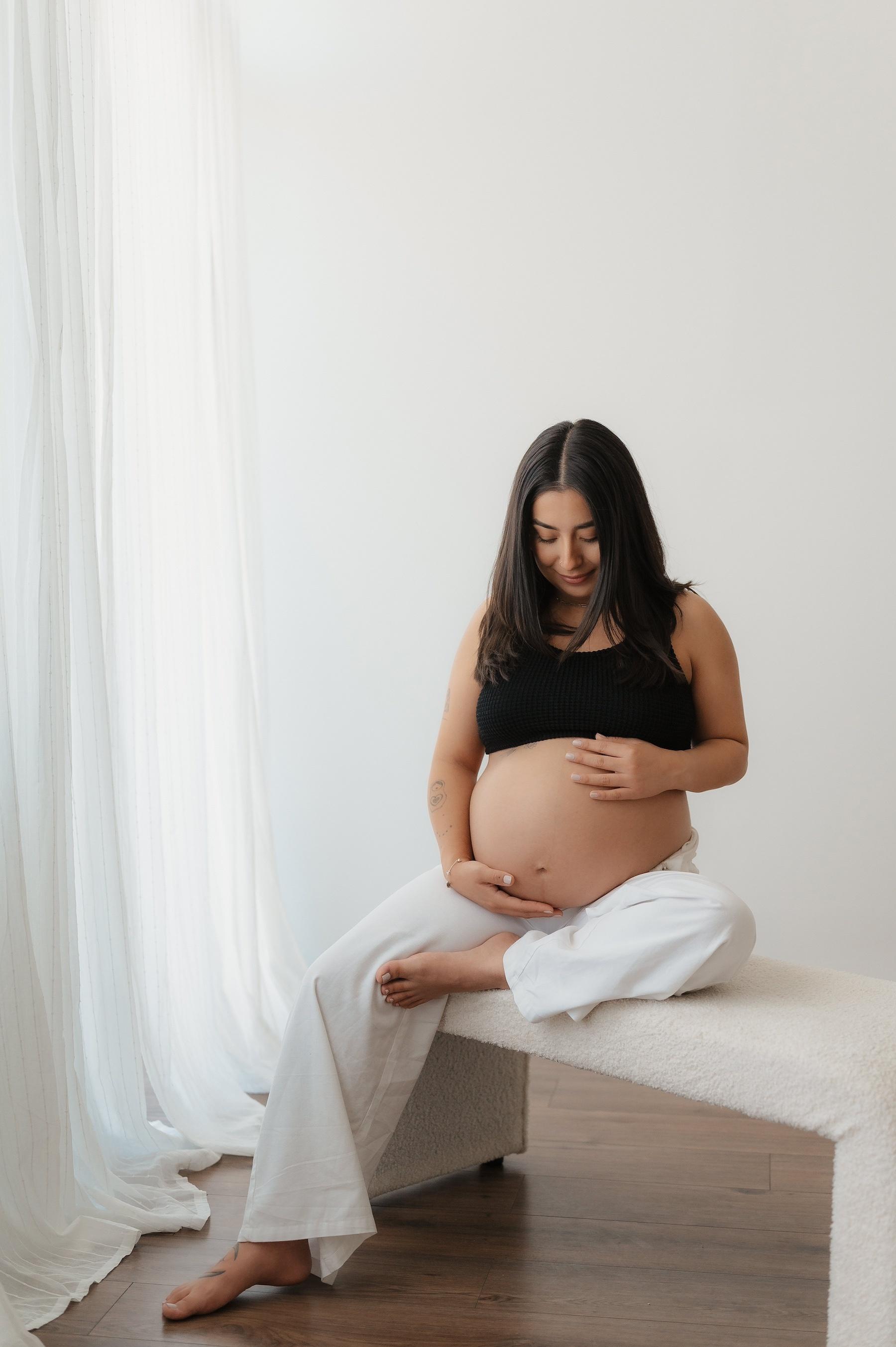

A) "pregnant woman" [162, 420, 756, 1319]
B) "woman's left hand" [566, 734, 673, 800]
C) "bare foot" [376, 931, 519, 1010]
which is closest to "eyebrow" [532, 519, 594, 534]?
"pregnant woman" [162, 420, 756, 1319]

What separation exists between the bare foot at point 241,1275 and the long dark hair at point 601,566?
0.86 m

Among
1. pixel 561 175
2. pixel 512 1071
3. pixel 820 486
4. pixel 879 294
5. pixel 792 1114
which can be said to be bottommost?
pixel 512 1071

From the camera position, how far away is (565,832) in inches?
62.4

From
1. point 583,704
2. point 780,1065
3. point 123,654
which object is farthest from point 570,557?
point 123,654

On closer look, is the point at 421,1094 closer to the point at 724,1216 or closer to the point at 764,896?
the point at 724,1216

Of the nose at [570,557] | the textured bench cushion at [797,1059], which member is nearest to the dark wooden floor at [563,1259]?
the textured bench cushion at [797,1059]

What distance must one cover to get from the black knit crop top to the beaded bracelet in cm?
18

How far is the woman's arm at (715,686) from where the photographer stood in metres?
1.66

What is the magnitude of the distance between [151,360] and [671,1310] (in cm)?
180

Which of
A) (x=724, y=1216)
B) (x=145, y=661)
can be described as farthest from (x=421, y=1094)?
(x=145, y=661)

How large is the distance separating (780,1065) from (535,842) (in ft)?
1.54

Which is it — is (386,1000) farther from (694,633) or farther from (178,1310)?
(694,633)

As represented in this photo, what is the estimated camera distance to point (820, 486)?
8.98 ft

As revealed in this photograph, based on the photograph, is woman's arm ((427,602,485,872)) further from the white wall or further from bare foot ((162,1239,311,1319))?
the white wall
